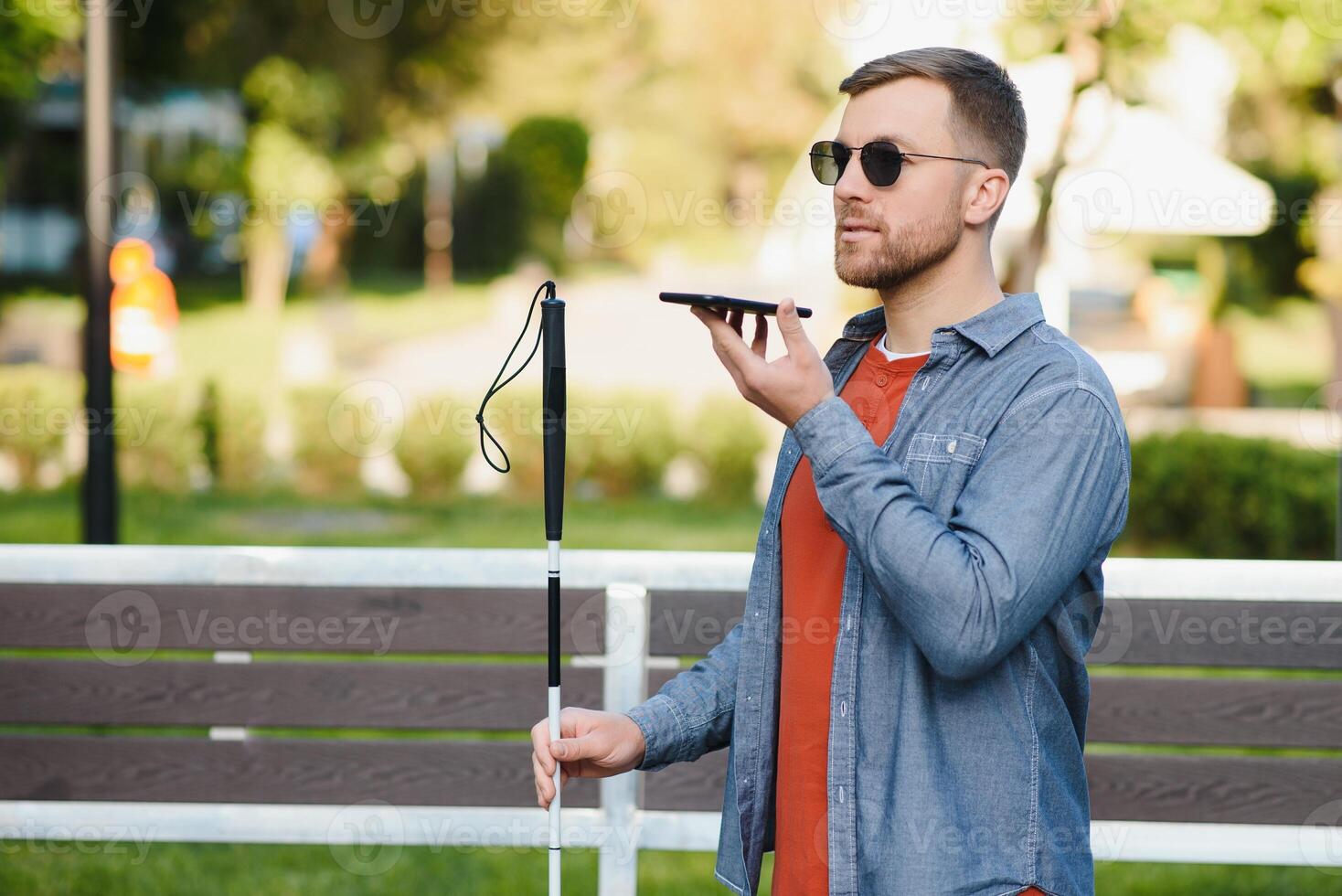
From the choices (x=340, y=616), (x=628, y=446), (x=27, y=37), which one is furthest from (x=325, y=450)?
(x=340, y=616)

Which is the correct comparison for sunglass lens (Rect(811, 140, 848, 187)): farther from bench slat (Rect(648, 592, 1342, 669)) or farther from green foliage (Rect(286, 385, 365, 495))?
green foliage (Rect(286, 385, 365, 495))

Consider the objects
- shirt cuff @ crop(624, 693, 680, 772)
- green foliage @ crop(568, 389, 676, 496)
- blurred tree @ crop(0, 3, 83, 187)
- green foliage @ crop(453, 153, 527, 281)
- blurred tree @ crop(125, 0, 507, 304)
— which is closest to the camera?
shirt cuff @ crop(624, 693, 680, 772)

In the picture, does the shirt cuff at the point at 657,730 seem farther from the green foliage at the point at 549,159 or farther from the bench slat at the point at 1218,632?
the green foliage at the point at 549,159

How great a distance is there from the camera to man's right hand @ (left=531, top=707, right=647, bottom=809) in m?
2.11

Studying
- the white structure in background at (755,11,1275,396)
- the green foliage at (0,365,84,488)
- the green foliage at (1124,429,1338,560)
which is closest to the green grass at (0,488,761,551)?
the green foliage at (0,365,84,488)

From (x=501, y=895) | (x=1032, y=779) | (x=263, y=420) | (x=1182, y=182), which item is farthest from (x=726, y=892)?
(x=263, y=420)

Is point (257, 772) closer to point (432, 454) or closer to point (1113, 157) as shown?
point (1113, 157)

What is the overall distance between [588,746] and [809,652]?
15.3 inches

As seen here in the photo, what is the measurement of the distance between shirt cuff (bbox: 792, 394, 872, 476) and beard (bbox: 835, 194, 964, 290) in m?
0.29

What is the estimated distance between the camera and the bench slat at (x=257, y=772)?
12.1 ft

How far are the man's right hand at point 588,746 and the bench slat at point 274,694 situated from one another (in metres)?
1.48

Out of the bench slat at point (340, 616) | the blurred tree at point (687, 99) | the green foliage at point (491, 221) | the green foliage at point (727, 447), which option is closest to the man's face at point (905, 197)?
the bench slat at point (340, 616)

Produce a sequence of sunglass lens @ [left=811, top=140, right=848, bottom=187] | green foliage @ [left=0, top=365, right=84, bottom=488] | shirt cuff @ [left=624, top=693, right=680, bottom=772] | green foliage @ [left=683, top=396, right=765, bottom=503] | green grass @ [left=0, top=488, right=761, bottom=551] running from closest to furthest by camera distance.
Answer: sunglass lens @ [left=811, top=140, right=848, bottom=187] → shirt cuff @ [left=624, top=693, right=680, bottom=772] → green grass @ [left=0, top=488, right=761, bottom=551] → green foliage @ [left=0, top=365, right=84, bottom=488] → green foliage @ [left=683, top=396, right=765, bottom=503]

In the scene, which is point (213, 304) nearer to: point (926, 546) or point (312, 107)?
point (312, 107)
